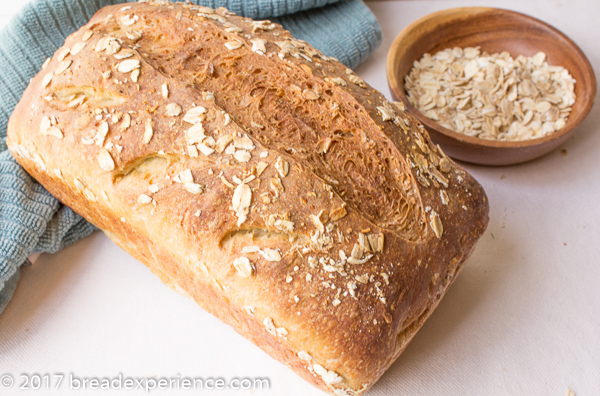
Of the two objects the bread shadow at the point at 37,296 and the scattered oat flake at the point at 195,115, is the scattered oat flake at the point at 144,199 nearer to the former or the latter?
the scattered oat flake at the point at 195,115

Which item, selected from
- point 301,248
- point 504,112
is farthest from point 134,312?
point 504,112

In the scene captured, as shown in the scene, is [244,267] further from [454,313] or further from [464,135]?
[464,135]

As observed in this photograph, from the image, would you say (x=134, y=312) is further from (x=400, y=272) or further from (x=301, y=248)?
(x=400, y=272)

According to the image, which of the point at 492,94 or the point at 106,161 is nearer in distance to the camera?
the point at 106,161

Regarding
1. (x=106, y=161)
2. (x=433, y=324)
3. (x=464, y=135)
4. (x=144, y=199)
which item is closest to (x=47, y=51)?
(x=106, y=161)

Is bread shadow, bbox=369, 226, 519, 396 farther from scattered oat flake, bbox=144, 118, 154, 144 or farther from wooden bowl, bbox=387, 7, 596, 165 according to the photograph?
scattered oat flake, bbox=144, 118, 154, 144

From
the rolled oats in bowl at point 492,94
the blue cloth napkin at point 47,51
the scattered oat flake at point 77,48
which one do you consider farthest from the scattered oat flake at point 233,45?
the rolled oats in bowl at point 492,94
